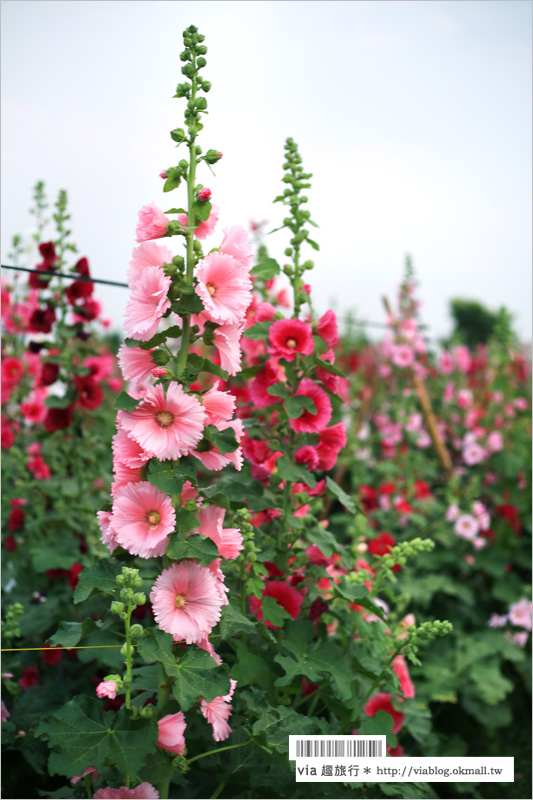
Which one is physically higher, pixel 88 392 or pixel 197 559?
pixel 88 392

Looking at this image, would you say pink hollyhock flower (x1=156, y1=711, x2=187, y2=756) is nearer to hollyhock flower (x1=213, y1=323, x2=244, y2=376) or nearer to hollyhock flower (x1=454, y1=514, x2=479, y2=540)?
hollyhock flower (x1=213, y1=323, x2=244, y2=376)

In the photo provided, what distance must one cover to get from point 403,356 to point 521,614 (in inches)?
59.8

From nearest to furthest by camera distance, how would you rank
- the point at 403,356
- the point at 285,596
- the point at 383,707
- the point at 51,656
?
the point at 285,596 → the point at 383,707 → the point at 51,656 → the point at 403,356

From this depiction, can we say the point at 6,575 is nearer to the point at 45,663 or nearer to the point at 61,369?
the point at 45,663

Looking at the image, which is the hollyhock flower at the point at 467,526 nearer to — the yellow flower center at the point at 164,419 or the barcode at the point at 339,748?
the barcode at the point at 339,748

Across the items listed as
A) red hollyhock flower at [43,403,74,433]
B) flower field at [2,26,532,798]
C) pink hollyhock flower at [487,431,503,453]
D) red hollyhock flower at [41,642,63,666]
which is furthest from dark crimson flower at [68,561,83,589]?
pink hollyhock flower at [487,431,503,453]

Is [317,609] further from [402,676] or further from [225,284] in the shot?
[225,284]

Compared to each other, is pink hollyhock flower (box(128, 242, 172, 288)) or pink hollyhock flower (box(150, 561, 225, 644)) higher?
pink hollyhock flower (box(128, 242, 172, 288))

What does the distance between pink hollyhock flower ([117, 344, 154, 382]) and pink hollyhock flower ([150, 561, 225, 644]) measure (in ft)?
1.07

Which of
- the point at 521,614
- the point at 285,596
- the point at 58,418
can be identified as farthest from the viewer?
the point at 521,614

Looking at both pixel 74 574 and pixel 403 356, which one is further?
pixel 403 356

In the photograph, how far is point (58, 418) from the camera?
2.35 meters

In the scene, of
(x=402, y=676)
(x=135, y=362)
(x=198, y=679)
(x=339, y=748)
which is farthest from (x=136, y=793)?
(x=402, y=676)

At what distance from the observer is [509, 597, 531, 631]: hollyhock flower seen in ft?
9.75
